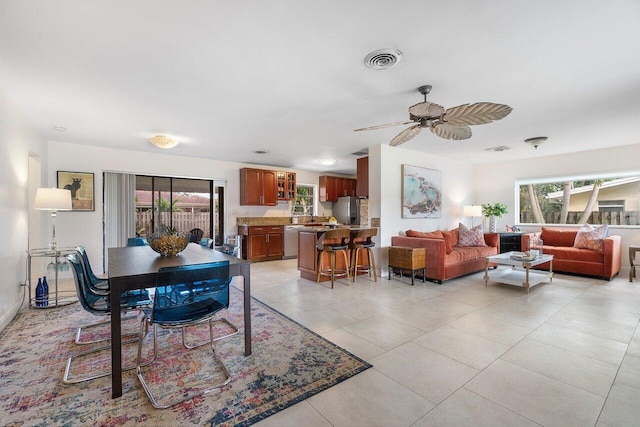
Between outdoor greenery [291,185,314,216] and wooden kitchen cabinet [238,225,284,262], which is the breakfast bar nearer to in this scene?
wooden kitchen cabinet [238,225,284,262]

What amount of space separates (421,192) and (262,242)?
3628 millimetres


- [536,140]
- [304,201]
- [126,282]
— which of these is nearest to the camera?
[126,282]

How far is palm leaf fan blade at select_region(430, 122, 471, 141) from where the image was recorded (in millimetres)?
2810

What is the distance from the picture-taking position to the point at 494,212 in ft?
21.2

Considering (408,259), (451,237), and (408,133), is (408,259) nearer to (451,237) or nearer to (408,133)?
(451,237)

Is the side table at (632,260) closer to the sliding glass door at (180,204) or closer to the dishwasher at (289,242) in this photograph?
the dishwasher at (289,242)

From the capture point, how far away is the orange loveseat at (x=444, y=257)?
4562 mm

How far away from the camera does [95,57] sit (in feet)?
7.51

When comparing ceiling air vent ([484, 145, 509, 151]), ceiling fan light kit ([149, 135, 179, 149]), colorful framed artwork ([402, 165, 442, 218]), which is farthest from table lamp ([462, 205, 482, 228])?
ceiling fan light kit ([149, 135, 179, 149])

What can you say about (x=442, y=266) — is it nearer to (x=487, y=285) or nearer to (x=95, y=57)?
(x=487, y=285)

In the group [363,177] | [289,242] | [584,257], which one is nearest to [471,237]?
[584,257]

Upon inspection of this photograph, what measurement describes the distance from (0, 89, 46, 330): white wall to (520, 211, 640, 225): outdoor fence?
8.58m

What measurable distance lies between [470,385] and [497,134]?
3884 mm

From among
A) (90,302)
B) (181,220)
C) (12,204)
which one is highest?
(12,204)
